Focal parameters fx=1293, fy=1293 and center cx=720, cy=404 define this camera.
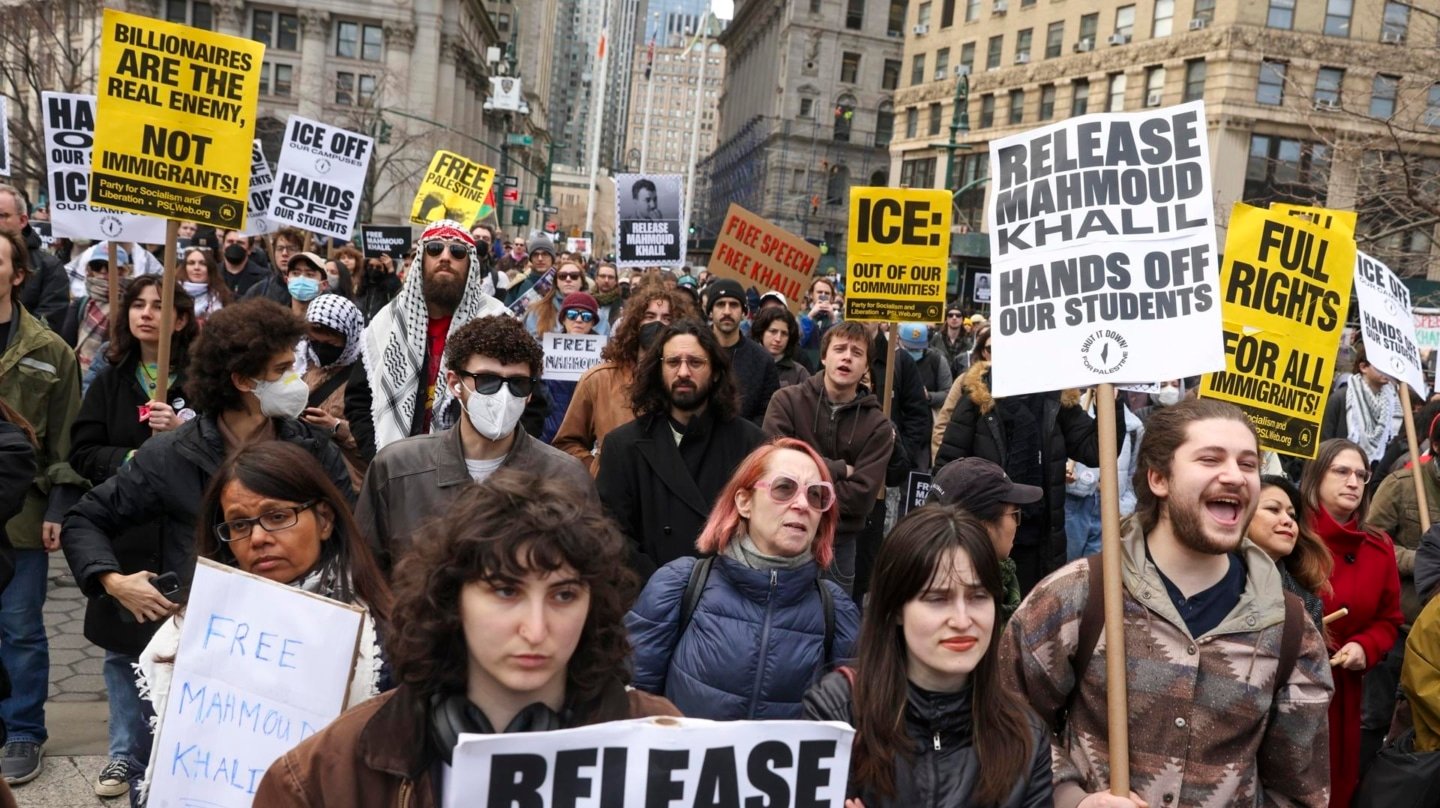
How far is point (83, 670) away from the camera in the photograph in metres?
6.56

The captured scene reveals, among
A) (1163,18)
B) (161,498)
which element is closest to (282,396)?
(161,498)

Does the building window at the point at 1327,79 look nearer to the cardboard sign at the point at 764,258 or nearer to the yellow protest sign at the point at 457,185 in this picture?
the yellow protest sign at the point at 457,185

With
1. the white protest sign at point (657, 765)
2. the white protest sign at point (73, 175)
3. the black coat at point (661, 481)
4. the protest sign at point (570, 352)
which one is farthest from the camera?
the white protest sign at point (73, 175)

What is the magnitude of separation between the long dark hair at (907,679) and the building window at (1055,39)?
59089mm

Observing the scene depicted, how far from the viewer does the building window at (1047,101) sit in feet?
193

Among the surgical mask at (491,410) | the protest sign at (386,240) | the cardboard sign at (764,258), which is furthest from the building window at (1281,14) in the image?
the surgical mask at (491,410)

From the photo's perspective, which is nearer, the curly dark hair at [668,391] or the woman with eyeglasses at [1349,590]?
the woman with eyeglasses at [1349,590]

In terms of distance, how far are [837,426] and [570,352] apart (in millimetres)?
2293

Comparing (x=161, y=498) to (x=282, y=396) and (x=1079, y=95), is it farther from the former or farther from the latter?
(x=1079, y=95)

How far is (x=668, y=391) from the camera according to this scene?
17.2 ft

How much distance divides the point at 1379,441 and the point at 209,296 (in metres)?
9.42

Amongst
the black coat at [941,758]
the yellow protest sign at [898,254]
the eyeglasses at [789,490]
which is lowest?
the black coat at [941,758]

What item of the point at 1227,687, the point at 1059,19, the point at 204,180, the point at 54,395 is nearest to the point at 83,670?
the point at 54,395

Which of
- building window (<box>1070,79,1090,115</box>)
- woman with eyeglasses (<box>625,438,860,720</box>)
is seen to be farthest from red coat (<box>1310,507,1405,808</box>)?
building window (<box>1070,79,1090,115</box>)
